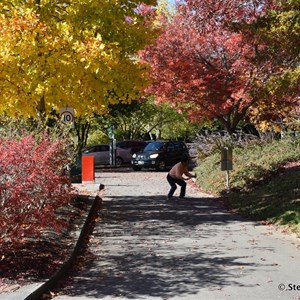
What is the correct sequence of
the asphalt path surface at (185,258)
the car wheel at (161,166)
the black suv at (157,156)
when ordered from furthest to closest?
the car wheel at (161,166), the black suv at (157,156), the asphalt path surface at (185,258)

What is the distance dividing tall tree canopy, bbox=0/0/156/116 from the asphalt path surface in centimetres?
307

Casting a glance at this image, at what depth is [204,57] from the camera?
62.6 feet

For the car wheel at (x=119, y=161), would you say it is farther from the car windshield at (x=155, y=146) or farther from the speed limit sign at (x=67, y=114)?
the speed limit sign at (x=67, y=114)

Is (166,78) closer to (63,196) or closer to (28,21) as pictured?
(28,21)

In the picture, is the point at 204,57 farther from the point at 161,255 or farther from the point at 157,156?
the point at 161,255

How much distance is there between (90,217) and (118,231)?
169cm

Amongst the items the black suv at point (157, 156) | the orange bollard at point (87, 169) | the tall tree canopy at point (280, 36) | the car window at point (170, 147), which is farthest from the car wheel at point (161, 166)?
the tall tree canopy at point (280, 36)

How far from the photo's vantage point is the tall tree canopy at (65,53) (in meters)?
9.88

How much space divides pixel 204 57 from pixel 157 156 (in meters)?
9.15

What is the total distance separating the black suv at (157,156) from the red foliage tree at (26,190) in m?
19.1

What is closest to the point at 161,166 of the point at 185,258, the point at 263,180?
the point at 263,180

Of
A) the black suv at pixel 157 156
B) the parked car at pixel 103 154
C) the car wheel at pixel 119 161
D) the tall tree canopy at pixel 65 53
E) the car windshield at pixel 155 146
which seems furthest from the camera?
the car wheel at pixel 119 161

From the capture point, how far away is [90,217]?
1141cm

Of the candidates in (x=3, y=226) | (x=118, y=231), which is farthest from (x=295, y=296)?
(x=118, y=231)
